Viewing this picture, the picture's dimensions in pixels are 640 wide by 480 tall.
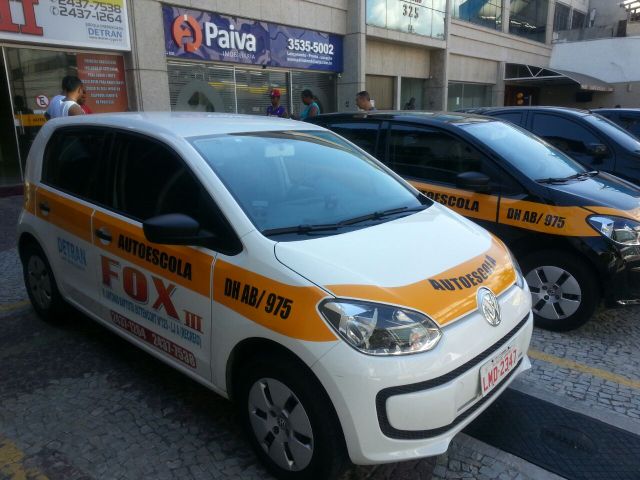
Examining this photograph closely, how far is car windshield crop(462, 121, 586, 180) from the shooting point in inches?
173

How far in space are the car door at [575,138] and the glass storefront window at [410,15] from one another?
1034cm

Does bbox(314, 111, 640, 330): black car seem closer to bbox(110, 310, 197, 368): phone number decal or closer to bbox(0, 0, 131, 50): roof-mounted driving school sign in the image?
bbox(110, 310, 197, 368): phone number decal

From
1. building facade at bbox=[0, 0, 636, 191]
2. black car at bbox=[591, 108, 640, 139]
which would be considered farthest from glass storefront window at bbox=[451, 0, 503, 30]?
black car at bbox=[591, 108, 640, 139]

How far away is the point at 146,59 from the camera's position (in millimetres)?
10273

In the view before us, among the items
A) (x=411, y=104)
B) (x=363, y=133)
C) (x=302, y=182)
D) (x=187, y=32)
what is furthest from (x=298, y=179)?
(x=411, y=104)

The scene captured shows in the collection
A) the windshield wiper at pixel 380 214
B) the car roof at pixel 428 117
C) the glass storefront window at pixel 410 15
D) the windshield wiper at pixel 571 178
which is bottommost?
the windshield wiper at pixel 571 178

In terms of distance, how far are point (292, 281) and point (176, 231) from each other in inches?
25.4

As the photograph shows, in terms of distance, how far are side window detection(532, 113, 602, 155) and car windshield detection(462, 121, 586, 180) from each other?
5.62 ft

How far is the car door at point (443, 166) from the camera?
14.4 ft

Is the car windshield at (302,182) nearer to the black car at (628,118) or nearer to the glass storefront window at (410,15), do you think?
the black car at (628,118)

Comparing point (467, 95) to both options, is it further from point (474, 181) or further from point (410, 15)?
point (474, 181)

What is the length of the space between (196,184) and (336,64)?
1377 cm

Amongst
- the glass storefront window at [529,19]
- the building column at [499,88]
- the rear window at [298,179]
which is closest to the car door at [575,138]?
the rear window at [298,179]

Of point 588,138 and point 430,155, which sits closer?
point 430,155
